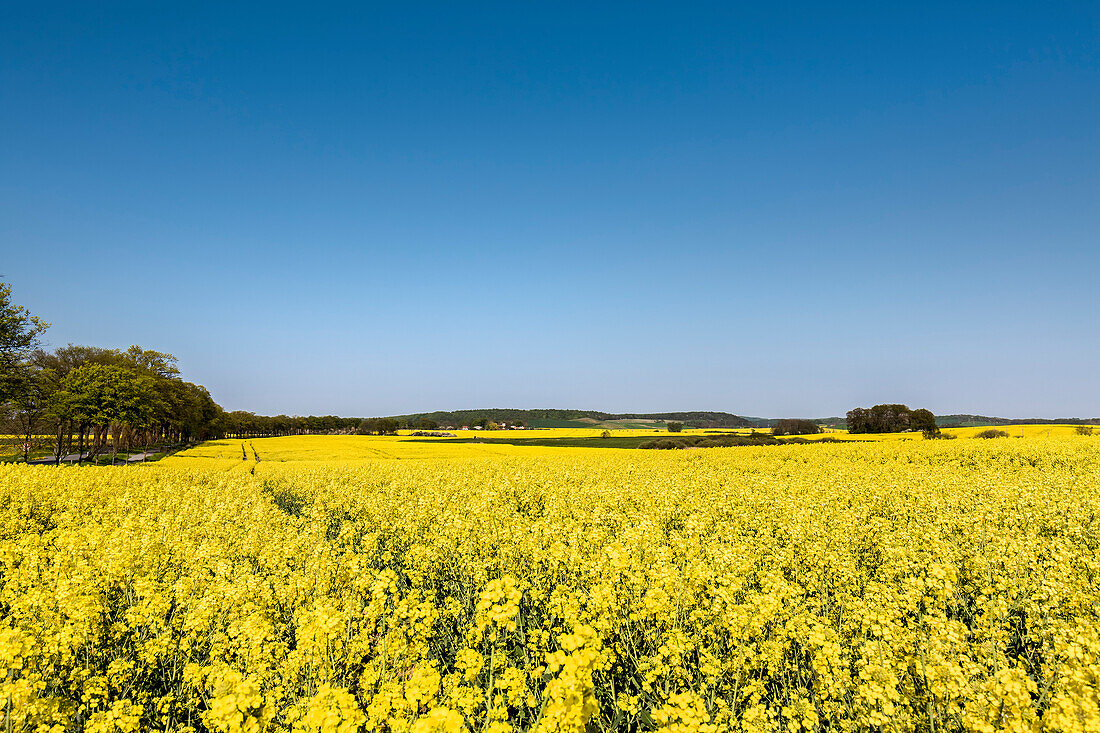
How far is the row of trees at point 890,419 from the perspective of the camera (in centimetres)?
7406

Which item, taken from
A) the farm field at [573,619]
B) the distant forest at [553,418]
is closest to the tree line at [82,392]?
the farm field at [573,619]

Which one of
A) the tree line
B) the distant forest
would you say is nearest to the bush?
the distant forest

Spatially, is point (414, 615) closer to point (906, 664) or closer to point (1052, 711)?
point (906, 664)

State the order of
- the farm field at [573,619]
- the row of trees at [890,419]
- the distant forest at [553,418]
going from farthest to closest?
1. the distant forest at [553,418]
2. the row of trees at [890,419]
3. the farm field at [573,619]

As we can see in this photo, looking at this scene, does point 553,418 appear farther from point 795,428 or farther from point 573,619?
point 573,619

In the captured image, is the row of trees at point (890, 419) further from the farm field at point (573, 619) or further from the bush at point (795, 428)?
the farm field at point (573, 619)

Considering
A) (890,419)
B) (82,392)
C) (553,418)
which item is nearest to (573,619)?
(82,392)

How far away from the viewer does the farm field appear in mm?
4203

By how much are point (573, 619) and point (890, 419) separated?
3597 inches

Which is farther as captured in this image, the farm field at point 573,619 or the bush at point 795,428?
the bush at point 795,428

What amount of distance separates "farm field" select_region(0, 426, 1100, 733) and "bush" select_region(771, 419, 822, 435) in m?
79.9

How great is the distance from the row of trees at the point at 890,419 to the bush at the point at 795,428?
7.44 meters

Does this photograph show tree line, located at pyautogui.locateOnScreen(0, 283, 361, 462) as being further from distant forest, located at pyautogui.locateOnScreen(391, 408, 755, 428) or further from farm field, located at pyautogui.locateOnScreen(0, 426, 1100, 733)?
distant forest, located at pyautogui.locateOnScreen(391, 408, 755, 428)

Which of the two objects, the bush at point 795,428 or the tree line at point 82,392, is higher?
the tree line at point 82,392
